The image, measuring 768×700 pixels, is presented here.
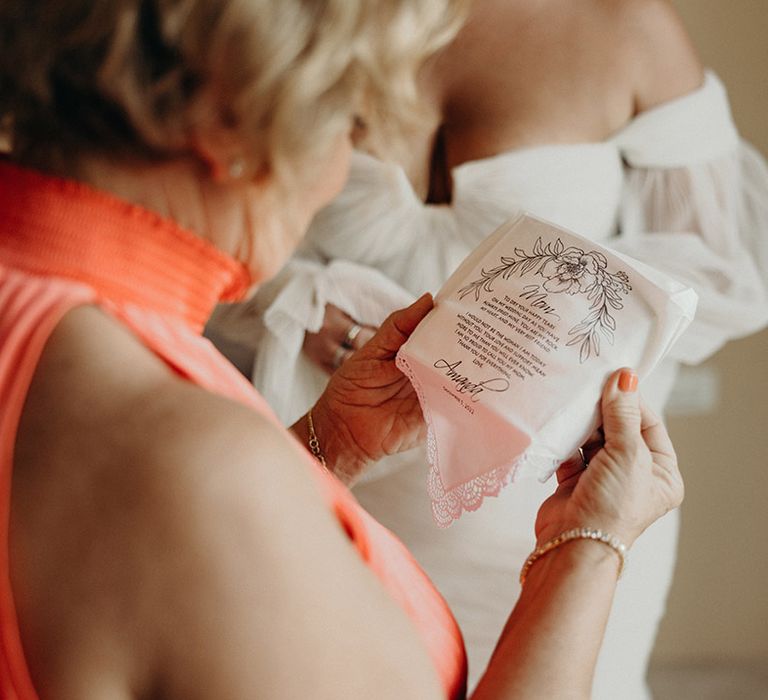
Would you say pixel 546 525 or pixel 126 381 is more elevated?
pixel 126 381

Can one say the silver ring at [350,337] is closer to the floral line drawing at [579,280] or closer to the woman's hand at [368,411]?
the woman's hand at [368,411]

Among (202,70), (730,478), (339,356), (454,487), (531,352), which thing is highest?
(202,70)

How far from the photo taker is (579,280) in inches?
28.1

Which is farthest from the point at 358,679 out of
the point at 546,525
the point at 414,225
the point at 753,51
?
the point at 753,51

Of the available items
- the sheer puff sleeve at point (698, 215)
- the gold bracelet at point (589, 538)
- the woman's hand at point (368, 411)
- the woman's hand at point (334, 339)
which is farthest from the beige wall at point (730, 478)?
the gold bracelet at point (589, 538)

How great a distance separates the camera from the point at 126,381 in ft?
1.57

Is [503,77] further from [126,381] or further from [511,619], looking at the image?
[126,381]

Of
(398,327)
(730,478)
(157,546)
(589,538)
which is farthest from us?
(730,478)

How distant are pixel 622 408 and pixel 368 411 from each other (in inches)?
11.1

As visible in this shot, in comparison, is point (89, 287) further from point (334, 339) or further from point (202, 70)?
point (334, 339)

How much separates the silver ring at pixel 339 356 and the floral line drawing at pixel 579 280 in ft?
1.37

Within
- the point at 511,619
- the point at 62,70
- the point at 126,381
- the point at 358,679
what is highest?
the point at 62,70

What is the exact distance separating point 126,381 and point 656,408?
3.09ft
